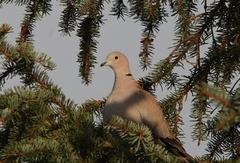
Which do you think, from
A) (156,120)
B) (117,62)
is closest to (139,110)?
(156,120)

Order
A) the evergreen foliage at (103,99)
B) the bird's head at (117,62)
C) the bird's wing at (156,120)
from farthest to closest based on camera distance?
the bird's head at (117,62) → the bird's wing at (156,120) → the evergreen foliage at (103,99)

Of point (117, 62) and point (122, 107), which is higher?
point (117, 62)

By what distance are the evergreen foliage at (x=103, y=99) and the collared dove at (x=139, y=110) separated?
0.38 ft

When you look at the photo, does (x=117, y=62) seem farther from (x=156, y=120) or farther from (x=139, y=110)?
(x=156, y=120)

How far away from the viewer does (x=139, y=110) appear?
14.5 feet

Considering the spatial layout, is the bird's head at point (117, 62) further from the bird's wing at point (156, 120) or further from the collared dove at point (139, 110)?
the bird's wing at point (156, 120)

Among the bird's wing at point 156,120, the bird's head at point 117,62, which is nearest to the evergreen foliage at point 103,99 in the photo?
the bird's wing at point 156,120

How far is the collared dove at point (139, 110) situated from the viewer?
4.11 metres

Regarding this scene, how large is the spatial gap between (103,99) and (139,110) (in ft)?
1.12

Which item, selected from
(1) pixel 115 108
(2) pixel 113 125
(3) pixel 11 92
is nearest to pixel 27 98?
(3) pixel 11 92

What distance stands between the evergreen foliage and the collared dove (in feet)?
0.38

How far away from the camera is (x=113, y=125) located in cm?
245

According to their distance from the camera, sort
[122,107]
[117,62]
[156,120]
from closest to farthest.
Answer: [122,107]
[156,120]
[117,62]

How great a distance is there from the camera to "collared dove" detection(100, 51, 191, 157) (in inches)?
162
